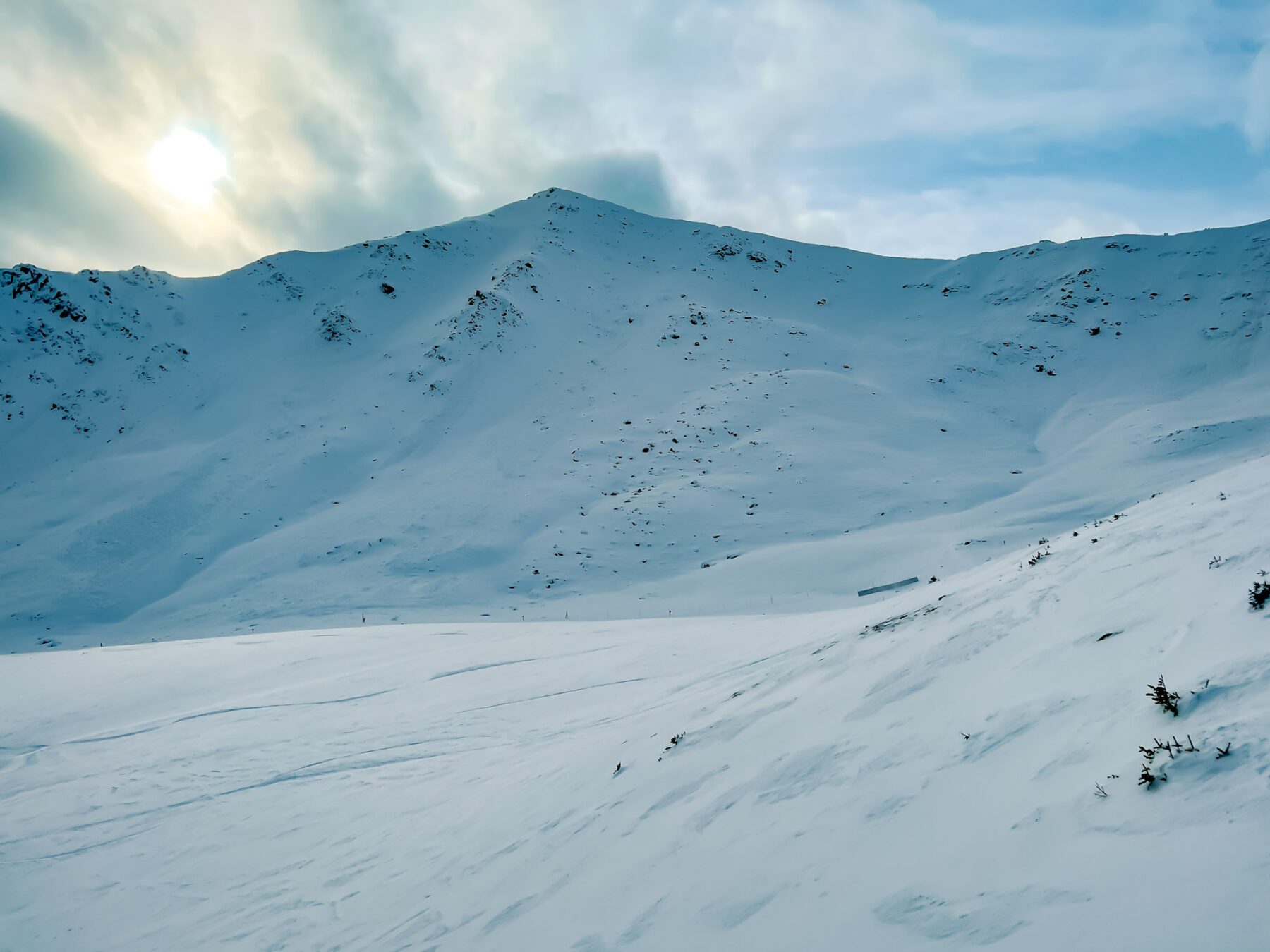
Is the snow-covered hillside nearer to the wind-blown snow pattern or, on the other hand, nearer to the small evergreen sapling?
the wind-blown snow pattern

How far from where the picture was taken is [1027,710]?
453 cm

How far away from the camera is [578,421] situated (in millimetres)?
38406

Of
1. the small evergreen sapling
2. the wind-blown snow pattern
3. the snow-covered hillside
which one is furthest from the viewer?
the snow-covered hillside

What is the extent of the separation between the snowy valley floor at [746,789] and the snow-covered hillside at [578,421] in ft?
38.8

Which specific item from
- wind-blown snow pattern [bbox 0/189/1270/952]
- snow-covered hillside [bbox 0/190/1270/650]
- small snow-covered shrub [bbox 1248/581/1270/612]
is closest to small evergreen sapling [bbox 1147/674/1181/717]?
wind-blown snow pattern [bbox 0/189/1270/952]

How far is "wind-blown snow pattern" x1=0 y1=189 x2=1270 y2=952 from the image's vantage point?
387 centimetres

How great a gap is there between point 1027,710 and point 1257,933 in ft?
7.41

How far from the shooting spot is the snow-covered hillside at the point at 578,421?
2478 cm

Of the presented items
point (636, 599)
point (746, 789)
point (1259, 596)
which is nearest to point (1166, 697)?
point (1259, 596)

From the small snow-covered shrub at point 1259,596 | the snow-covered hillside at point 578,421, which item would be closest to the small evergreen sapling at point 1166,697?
the small snow-covered shrub at point 1259,596

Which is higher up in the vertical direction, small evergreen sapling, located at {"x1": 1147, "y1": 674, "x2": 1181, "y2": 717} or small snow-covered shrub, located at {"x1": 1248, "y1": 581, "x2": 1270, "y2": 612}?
small snow-covered shrub, located at {"x1": 1248, "y1": 581, "x2": 1270, "y2": 612}

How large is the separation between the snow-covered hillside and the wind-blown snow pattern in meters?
0.28

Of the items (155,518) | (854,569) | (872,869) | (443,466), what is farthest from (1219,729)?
→ (155,518)

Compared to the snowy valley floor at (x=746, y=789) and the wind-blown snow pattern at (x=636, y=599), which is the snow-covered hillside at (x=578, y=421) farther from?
the snowy valley floor at (x=746, y=789)
